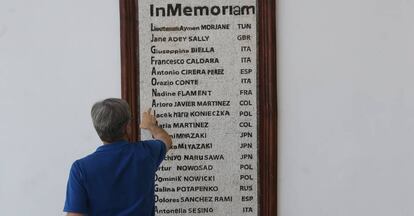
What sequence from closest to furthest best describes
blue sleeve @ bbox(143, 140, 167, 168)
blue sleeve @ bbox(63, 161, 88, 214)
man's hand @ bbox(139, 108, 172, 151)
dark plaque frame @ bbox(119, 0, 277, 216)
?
1. blue sleeve @ bbox(63, 161, 88, 214)
2. blue sleeve @ bbox(143, 140, 167, 168)
3. man's hand @ bbox(139, 108, 172, 151)
4. dark plaque frame @ bbox(119, 0, 277, 216)

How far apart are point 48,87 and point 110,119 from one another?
77cm

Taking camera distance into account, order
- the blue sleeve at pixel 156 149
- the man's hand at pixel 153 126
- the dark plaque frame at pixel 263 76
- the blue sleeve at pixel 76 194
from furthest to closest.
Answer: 1. the dark plaque frame at pixel 263 76
2. the man's hand at pixel 153 126
3. the blue sleeve at pixel 156 149
4. the blue sleeve at pixel 76 194

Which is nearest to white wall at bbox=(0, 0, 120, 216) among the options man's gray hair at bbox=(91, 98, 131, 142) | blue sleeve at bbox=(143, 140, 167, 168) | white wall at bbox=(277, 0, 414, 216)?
blue sleeve at bbox=(143, 140, 167, 168)

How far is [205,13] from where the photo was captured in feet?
8.23

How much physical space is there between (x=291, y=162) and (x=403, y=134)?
1.72 feet

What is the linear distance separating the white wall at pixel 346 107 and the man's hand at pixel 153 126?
1.76 ft

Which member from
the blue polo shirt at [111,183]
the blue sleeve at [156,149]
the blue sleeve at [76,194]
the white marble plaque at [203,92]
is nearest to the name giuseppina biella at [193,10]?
the white marble plaque at [203,92]

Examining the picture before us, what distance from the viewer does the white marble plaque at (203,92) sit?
2508 mm

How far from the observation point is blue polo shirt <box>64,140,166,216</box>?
1.87m

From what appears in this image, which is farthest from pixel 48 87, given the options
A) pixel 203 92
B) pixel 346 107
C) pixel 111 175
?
pixel 346 107

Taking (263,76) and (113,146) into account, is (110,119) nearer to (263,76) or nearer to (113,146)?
(113,146)

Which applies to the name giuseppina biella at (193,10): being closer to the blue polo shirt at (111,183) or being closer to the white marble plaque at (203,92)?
the white marble plaque at (203,92)

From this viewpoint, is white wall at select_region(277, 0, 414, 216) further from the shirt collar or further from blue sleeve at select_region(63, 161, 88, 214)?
blue sleeve at select_region(63, 161, 88, 214)

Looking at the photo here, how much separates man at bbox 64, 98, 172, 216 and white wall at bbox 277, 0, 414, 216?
32.7 inches
